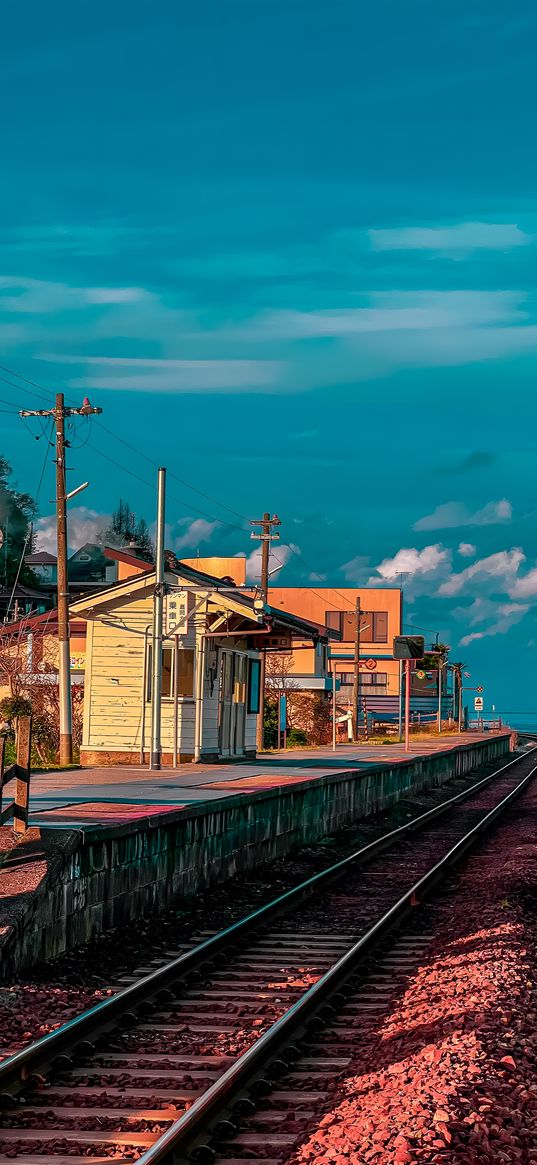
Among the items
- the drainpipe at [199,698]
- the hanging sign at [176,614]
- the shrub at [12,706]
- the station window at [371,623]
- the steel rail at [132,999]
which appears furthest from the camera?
the station window at [371,623]

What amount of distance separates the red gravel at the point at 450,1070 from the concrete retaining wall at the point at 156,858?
9.64 ft

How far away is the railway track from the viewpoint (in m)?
6.76

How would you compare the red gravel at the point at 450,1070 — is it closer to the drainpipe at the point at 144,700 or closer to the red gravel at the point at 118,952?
the red gravel at the point at 118,952

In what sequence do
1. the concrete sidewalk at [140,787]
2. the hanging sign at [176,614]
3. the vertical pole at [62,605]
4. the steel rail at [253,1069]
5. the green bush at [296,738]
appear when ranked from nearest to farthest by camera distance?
the steel rail at [253,1069]
the concrete sidewalk at [140,787]
the hanging sign at [176,614]
the vertical pole at [62,605]
the green bush at [296,738]

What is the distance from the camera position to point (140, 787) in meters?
21.0

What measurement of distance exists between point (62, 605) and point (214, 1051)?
22.7 m

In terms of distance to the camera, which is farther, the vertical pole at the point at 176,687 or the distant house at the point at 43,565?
the distant house at the point at 43,565

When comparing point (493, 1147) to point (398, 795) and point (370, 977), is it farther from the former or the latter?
point (398, 795)

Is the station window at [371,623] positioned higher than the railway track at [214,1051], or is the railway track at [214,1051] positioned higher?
the station window at [371,623]

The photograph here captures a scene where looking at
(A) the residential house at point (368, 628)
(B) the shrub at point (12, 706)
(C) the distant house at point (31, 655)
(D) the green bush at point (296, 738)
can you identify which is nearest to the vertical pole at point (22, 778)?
(B) the shrub at point (12, 706)

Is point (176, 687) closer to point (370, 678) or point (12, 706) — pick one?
point (12, 706)

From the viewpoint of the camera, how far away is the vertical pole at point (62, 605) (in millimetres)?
29922

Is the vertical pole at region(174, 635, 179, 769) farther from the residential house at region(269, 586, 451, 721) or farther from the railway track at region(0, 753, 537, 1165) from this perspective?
the residential house at region(269, 586, 451, 721)

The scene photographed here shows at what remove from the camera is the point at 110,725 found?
3162cm
